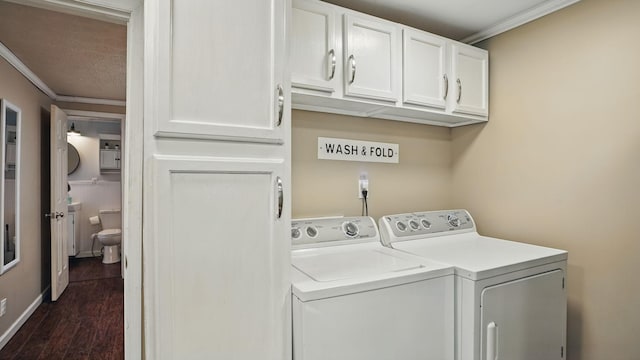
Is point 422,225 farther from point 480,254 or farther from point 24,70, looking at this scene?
point 24,70

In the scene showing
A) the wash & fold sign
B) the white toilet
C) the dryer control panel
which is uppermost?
the wash & fold sign

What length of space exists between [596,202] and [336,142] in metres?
1.46

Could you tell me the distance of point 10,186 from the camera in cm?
263

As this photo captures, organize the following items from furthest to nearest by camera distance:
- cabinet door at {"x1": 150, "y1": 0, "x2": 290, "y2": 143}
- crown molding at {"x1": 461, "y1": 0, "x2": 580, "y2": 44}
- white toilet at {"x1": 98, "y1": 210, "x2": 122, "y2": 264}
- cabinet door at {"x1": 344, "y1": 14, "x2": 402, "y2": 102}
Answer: white toilet at {"x1": 98, "y1": 210, "x2": 122, "y2": 264} → crown molding at {"x1": 461, "y1": 0, "x2": 580, "y2": 44} → cabinet door at {"x1": 344, "y1": 14, "x2": 402, "y2": 102} → cabinet door at {"x1": 150, "y1": 0, "x2": 290, "y2": 143}

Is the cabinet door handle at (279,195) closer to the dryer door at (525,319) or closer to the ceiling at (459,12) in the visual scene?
the dryer door at (525,319)

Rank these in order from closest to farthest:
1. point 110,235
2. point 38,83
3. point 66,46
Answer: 1. point 66,46
2. point 38,83
3. point 110,235

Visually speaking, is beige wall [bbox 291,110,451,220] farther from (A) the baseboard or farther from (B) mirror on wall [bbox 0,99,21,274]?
(A) the baseboard

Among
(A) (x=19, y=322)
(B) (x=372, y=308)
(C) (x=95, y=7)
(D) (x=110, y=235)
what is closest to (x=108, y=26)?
(C) (x=95, y=7)

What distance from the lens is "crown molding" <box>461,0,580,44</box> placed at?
1.90 metres

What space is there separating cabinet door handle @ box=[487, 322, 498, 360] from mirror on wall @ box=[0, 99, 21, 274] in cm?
320

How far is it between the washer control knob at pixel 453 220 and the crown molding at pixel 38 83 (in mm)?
3447

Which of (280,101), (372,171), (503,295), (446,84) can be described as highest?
(446,84)

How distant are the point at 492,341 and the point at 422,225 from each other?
77 centimetres

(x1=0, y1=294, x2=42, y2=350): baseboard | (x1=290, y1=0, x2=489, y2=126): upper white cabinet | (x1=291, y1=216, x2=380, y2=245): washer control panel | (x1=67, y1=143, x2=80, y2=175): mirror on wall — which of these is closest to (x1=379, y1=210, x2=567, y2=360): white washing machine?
(x1=291, y1=216, x2=380, y2=245): washer control panel
